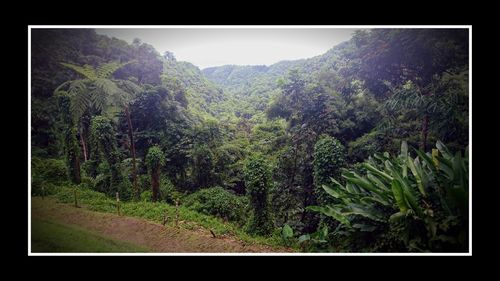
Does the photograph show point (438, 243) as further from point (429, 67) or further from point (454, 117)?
point (429, 67)

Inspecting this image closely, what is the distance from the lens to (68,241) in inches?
132

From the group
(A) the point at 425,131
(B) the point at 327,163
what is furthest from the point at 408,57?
(B) the point at 327,163

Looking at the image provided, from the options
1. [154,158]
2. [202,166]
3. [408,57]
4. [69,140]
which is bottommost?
[202,166]

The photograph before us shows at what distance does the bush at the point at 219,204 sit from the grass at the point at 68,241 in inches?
95.5

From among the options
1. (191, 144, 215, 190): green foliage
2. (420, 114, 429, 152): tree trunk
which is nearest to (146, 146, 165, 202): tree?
(191, 144, 215, 190): green foliage

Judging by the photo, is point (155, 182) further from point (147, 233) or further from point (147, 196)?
point (147, 233)

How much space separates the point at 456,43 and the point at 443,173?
1.55m

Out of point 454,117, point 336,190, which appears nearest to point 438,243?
point 336,190

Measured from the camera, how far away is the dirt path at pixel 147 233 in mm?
3732

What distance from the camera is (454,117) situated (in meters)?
3.79

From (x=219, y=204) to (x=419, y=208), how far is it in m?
4.05

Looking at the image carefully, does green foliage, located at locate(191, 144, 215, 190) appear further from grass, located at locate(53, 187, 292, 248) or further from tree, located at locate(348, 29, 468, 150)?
tree, located at locate(348, 29, 468, 150)

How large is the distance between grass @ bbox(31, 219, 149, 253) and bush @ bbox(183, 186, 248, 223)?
95.5 inches

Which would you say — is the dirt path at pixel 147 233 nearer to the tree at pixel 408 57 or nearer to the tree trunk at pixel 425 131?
the tree trunk at pixel 425 131
